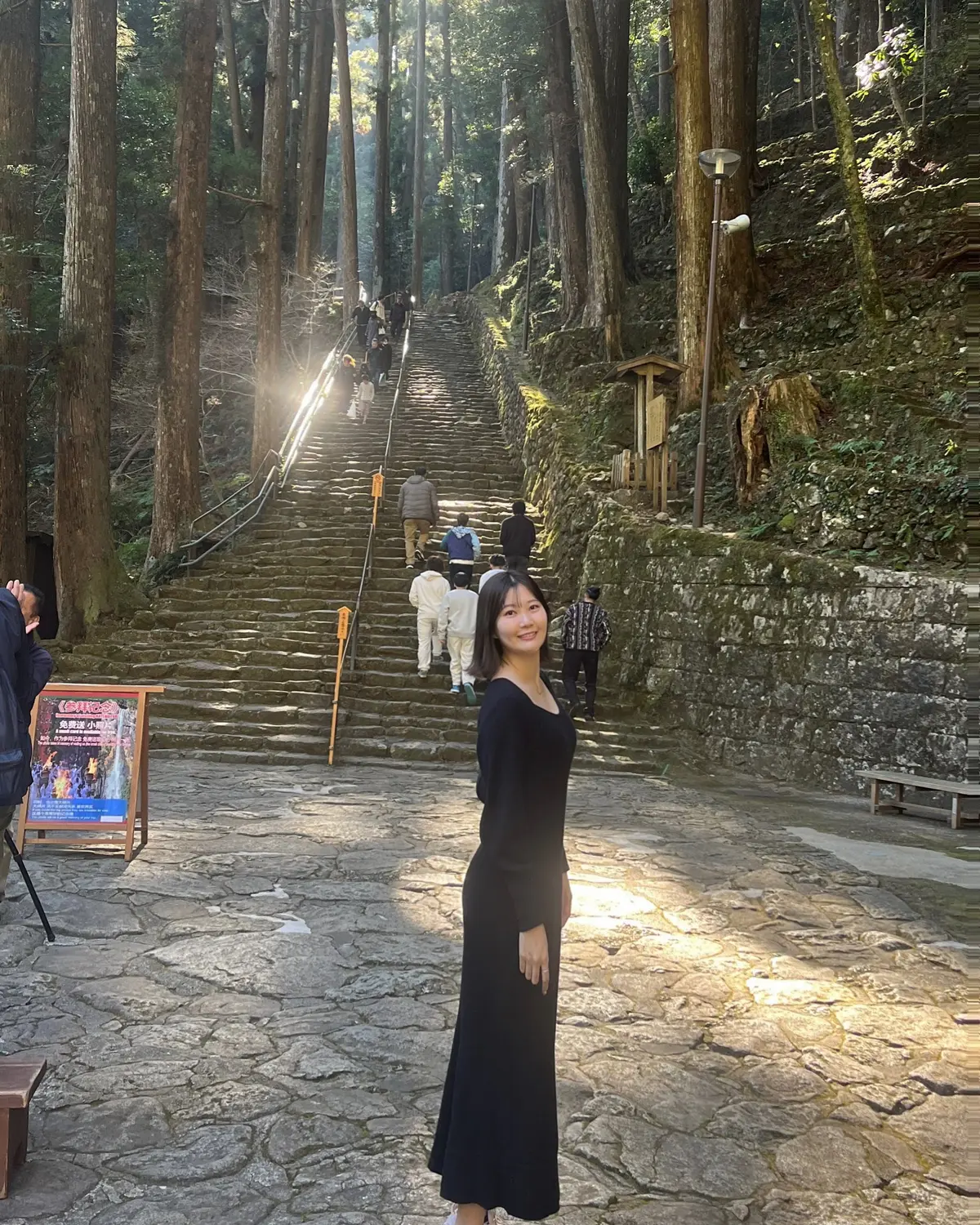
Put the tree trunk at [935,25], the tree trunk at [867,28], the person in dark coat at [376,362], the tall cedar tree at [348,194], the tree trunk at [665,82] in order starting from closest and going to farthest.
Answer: the tree trunk at [935,25], the person in dark coat at [376,362], the tree trunk at [867,28], the tree trunk at [665,82], the tall cedar tree at [348,194]

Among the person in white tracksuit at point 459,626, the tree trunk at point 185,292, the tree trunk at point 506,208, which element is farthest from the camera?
the tree trunk at point 506,208

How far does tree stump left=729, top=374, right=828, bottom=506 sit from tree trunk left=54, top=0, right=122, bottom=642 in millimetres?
7888

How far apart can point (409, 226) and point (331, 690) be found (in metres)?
41.0

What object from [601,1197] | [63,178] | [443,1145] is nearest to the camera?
[443,1145]

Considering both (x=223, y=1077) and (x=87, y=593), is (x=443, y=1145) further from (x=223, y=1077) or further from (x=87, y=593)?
(x=87, y=593)

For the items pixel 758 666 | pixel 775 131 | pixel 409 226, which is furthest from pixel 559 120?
pixel 409 226

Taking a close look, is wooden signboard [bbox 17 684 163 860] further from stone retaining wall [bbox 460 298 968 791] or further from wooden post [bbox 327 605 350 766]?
stone retaining wall [bbox 460 298 968 791]

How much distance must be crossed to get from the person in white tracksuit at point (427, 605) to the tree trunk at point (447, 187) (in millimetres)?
36953

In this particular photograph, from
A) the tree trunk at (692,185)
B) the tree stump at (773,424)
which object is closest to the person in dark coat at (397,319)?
the tree trunk at (692,185)

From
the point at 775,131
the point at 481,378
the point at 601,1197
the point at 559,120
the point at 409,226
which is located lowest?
the point at 601,1197

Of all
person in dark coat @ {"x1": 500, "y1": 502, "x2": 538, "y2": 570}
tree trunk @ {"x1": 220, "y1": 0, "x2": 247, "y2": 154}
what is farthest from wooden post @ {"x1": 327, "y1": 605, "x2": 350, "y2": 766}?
tree trunk @ {"x1": 220, "y1": 0, "x2": 247, "y2": 154}

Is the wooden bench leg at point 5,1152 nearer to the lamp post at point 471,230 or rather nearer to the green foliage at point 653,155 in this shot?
the green foliage at point 653,155

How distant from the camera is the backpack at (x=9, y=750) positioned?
12.3 feet

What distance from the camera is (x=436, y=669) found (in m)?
11.8
